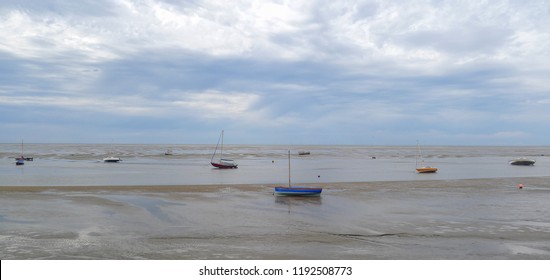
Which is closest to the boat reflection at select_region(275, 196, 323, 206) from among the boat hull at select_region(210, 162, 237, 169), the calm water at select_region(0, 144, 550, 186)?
the calm water at select_region(0, 144, 550, 186)

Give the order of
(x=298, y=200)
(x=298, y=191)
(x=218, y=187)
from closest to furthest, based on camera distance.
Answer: (x=298, y=200) < (x=298, y=191) < (x=218, y=187)

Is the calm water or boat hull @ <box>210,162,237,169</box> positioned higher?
boat hull @ <box>210,162,237,169</box>

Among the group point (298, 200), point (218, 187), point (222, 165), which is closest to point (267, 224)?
point (298, 200)

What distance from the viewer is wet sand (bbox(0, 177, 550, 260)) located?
16.9 metres

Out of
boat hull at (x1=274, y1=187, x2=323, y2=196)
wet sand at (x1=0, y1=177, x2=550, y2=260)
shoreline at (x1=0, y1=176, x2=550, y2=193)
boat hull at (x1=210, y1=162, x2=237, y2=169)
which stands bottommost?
wet sand at (x1=0, y1=177, x2=550, y2=260)

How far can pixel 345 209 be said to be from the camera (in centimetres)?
2817

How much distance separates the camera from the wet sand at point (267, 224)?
55.5ft

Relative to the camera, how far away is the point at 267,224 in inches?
887

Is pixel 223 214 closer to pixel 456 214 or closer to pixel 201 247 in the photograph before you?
pixel 201 247

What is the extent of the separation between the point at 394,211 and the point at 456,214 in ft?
11.6

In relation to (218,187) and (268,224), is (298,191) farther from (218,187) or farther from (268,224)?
(268,224)

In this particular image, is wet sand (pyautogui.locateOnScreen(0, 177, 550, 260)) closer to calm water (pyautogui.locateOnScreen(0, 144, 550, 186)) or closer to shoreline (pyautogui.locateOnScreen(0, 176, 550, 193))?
shoreline (pyautogui.locateOnScreen(0, 176, 550, 193))

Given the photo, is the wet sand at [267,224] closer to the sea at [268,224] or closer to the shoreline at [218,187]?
the sea at [268,224]

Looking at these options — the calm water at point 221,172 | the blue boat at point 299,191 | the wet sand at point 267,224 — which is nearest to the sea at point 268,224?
the wet sand at point 267,224
